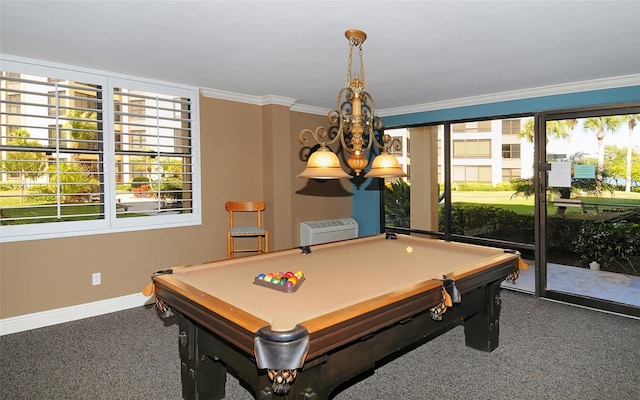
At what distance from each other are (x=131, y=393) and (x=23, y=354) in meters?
1.21

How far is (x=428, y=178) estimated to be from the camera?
19.4ft

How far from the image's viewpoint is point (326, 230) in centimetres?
553

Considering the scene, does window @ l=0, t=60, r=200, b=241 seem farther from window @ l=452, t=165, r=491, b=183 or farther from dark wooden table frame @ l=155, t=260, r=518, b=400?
window @ l=452, t=165, r=491, b=183

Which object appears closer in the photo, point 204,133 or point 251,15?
point 251,15

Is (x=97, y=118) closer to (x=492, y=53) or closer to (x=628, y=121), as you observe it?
(x=492, y=53)

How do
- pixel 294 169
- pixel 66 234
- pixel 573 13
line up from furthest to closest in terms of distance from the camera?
pixel 294 169, pixel 66 234, pixel 573 13

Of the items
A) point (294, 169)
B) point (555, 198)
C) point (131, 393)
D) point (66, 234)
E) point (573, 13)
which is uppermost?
point (573, 13)

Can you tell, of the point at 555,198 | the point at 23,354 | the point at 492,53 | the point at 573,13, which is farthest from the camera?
the point at 555,198

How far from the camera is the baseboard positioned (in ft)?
11.1

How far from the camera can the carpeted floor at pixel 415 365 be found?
8.05 feet

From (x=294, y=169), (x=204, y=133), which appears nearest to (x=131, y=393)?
(x=204, y=133)

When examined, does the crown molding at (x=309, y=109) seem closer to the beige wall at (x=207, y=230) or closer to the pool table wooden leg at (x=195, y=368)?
the beige wall at (x=207, y=230)

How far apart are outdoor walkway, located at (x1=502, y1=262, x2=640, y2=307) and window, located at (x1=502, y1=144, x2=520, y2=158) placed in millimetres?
1538

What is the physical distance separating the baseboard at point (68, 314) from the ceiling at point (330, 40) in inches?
90.6
